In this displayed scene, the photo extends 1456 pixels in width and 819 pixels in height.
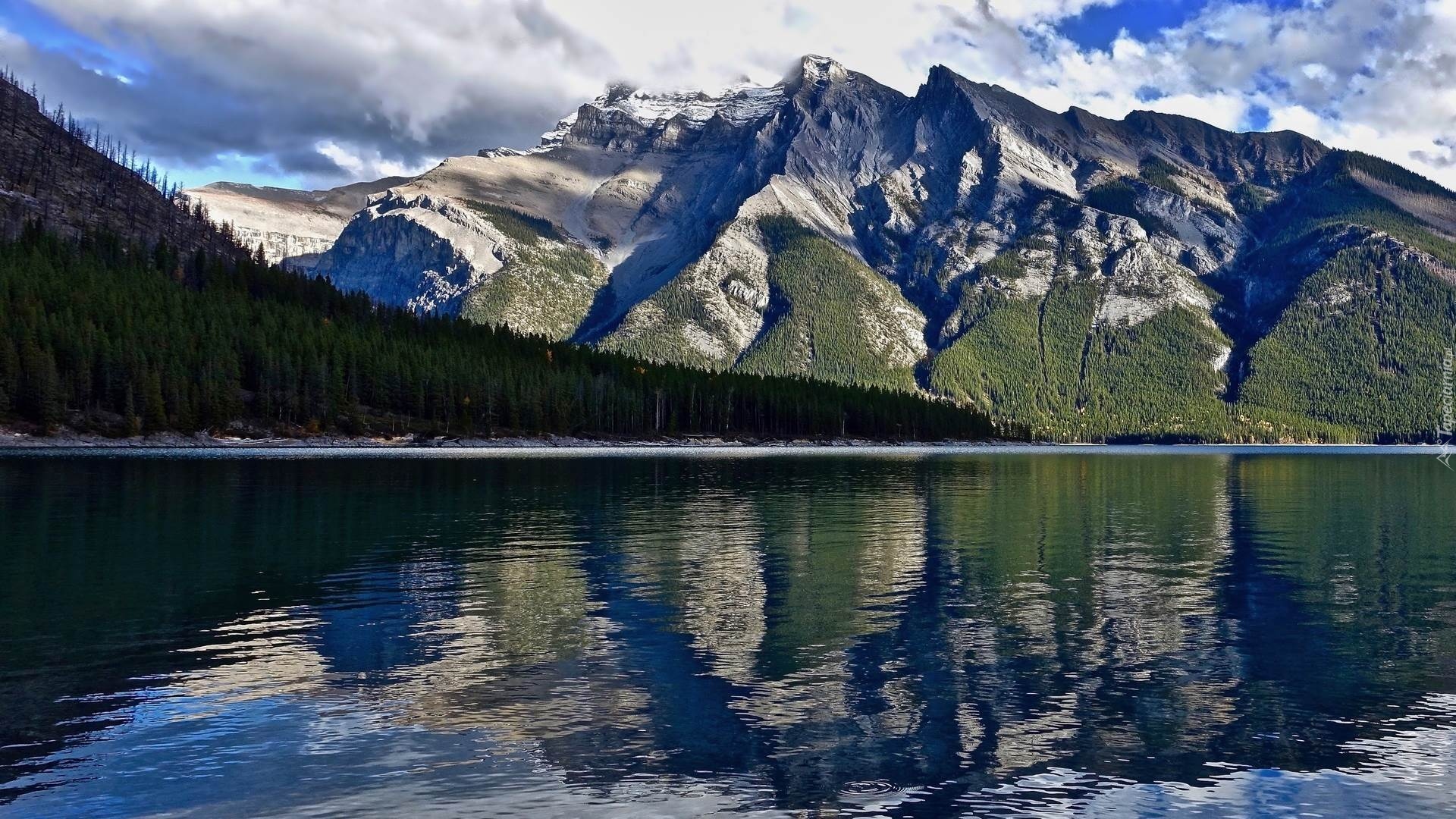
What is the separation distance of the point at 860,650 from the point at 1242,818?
A: 13658 mm

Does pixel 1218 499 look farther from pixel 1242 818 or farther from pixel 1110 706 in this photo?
pixel 1242 818

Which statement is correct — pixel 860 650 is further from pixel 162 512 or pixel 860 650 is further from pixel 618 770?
pixel 162 512

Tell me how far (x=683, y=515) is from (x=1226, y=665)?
153ft

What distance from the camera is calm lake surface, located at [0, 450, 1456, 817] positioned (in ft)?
62.6

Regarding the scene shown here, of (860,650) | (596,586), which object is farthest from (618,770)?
(596,586)

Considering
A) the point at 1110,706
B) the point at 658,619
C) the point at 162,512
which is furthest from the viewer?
the point at 162,512

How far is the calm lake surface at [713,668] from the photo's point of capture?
1908 centimetres

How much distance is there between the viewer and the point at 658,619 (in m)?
34.9

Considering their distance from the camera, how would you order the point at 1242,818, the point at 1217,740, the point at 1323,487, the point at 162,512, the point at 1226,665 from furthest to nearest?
the point at 1323,487
the point at 162,512
the point at 1226,665
the point at 1217,740
the point at 1242,818

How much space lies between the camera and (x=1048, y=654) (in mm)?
30297

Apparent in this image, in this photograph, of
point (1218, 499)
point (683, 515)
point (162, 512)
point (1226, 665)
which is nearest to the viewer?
point (1226, 665)

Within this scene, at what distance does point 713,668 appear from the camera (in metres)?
28.2

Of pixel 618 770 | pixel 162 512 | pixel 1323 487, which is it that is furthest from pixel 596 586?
pixel 1323 487

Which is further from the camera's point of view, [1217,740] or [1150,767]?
[1217,740]
